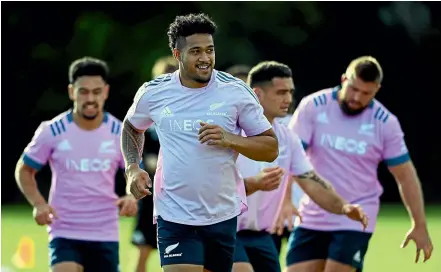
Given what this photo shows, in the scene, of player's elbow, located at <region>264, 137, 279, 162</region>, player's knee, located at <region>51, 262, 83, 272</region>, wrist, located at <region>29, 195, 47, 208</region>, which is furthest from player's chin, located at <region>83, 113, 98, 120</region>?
player's elbow, located at <region>264, 137, 279, 162</region>

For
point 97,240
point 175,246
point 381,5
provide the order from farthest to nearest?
point 381,5 < point 97,240 < point 175,246

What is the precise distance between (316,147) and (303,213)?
56cm

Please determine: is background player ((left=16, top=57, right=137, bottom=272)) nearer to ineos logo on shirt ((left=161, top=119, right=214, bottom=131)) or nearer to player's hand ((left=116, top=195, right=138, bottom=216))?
player's hand ((left=116, top=195, right=138, bottom=216))

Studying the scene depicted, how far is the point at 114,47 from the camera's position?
26.6 metres

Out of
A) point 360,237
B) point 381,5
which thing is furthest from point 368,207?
point 381,5

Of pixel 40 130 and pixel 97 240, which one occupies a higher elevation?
pixel 40 130

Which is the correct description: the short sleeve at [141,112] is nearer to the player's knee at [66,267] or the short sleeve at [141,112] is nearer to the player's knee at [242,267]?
the player's knee at [242,267]

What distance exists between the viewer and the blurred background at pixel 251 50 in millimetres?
26016

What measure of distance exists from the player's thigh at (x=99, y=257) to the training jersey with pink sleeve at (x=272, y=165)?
4.81 feet

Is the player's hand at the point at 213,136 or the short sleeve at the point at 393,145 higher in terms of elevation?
the player's hand at the point at 213,136

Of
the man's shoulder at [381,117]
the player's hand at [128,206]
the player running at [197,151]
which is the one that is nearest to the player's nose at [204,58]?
the player running at [197,151]

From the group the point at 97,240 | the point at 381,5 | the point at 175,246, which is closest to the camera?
the point at 175,246

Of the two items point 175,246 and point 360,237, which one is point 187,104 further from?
point 360,237

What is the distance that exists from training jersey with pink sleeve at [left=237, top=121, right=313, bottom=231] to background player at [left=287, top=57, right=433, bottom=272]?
906 millimetres
